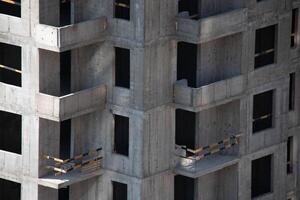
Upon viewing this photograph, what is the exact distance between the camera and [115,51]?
234ft

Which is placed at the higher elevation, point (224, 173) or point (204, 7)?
point (204, 7)

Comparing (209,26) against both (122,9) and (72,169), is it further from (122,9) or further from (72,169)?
(72,169)

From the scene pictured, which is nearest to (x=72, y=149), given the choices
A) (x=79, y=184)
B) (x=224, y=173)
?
(x=79, y=184)

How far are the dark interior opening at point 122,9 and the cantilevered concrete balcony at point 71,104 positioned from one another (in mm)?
2708

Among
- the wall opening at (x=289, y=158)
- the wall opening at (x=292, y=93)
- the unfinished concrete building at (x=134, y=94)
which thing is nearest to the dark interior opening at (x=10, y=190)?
the unfinished concrete building at (x=134, y=94)

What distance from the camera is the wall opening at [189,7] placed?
7204cm

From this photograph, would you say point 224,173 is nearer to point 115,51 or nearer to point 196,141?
point 196,141

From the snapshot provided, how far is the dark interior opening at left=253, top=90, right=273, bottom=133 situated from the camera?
75438 mm

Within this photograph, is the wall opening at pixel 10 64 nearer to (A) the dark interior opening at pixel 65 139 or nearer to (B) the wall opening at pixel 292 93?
(A) the dark interior opening at pixel 65 139

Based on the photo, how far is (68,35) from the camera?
7006cm

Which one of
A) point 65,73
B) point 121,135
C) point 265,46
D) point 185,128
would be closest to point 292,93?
point 265,46

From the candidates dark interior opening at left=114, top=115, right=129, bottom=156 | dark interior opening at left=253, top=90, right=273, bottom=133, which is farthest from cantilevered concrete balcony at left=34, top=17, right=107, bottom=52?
dark interior opening at left=253, top=90, right=273, bottom=133

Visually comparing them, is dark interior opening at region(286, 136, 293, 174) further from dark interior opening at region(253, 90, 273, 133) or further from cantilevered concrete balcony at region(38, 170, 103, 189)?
cantilevered concrete balcony at region(38, 170, 103, 189)

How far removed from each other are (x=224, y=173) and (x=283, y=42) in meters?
5.42
